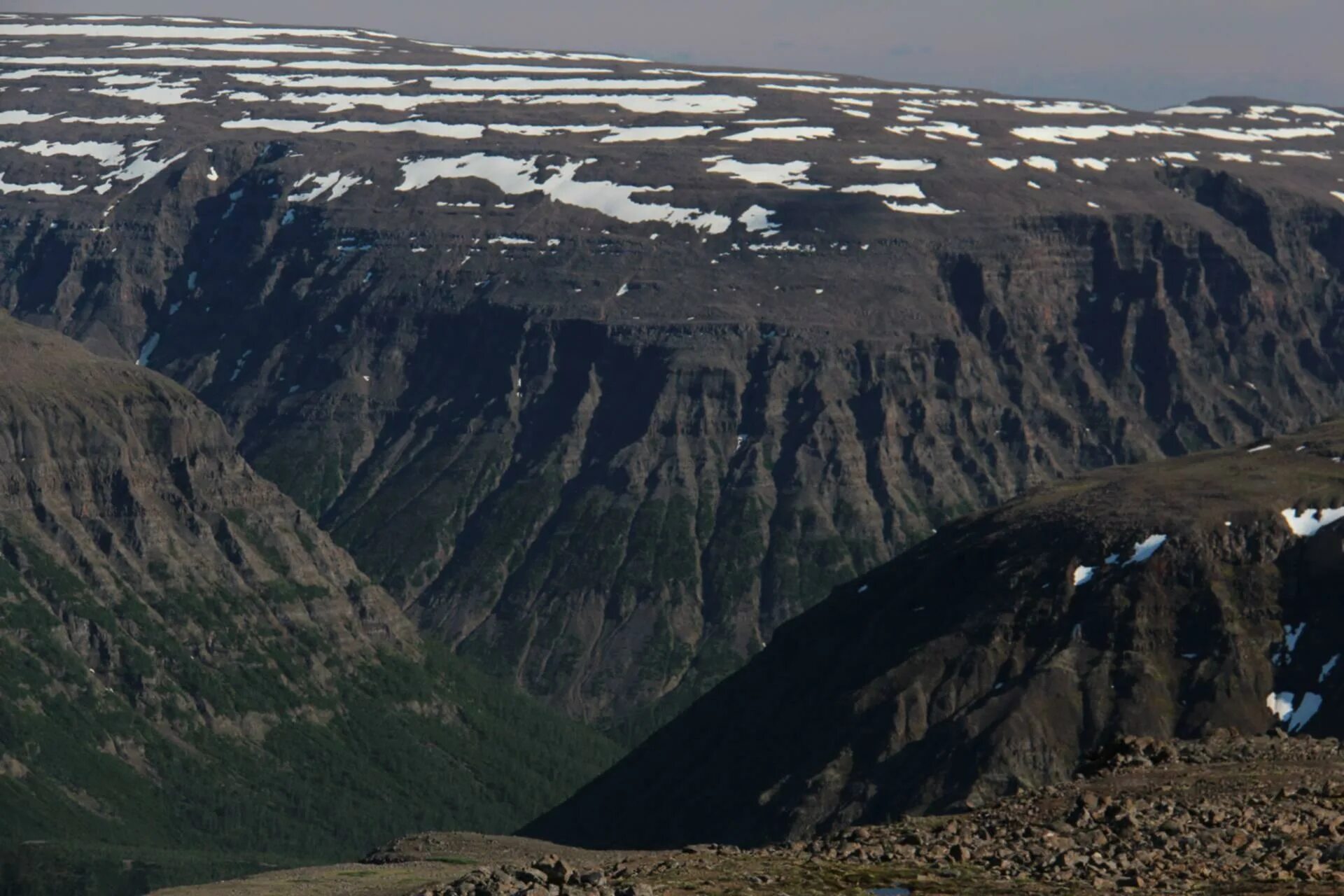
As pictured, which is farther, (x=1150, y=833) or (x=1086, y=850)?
(x=1150, y=833)

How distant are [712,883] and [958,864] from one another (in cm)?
850

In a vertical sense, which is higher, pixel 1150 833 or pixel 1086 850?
pixel 1086 850

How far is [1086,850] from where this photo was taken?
106438mm

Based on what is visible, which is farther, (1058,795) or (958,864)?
(1058,795)

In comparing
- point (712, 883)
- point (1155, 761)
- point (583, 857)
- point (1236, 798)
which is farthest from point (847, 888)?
point (583, 857)

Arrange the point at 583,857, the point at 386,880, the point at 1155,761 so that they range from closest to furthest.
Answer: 1. the point at 1155,761
2. the point at 386,880
3. the point at 583,857

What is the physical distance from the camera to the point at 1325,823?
109 m

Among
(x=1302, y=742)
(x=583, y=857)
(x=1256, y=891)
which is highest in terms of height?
(x=1256, y=891)

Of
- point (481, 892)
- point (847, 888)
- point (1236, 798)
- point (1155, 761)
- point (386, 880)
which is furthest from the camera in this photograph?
point (386, 880)

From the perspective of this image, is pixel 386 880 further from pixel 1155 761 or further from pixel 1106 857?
pixel 1106 857

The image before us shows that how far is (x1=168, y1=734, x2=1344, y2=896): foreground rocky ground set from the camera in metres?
100

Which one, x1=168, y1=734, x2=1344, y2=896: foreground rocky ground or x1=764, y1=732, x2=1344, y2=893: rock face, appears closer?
x1=168, y1=734, x2=1344, y2=896: foreground rocky ground

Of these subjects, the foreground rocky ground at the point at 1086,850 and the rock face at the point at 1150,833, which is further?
the rock face at the point at 1150,833

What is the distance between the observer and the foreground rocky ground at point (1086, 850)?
100312mm
